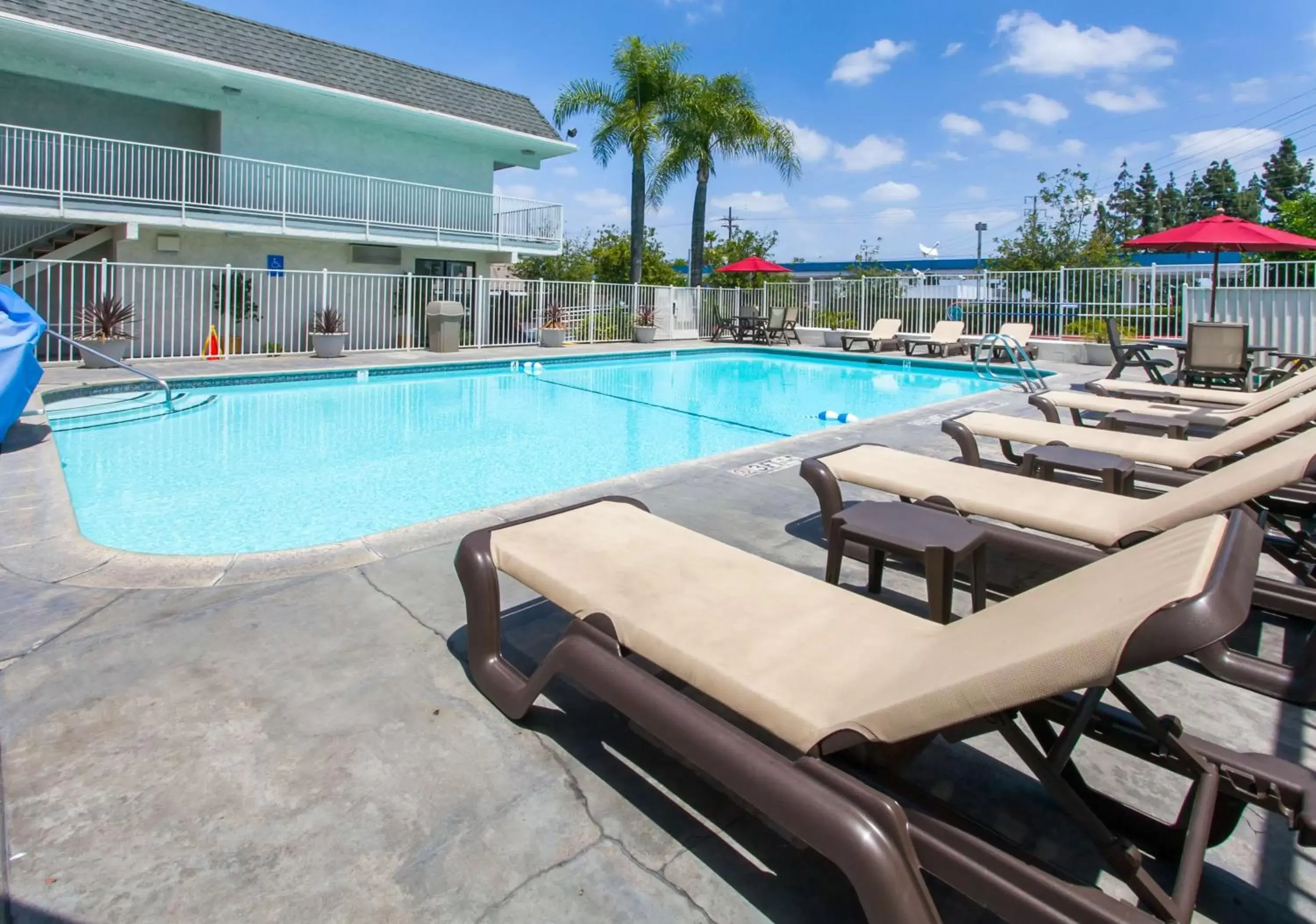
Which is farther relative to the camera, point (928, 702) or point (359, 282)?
point (359, 282)

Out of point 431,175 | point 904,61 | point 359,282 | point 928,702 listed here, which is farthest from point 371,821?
point 904,61

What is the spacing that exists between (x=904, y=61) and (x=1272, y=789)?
93.6ft

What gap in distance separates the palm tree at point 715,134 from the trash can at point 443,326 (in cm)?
920

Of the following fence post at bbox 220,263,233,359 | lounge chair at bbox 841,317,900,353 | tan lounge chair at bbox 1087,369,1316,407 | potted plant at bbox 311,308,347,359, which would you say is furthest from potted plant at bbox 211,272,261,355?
tan lounge chair at bbox 1087,369,1316,407

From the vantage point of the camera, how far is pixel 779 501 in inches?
197

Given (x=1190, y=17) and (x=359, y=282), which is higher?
(x=1190, y=17)

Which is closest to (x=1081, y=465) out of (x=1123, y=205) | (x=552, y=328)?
(x=552, y=328)

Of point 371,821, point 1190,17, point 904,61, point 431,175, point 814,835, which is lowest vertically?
point 371,821

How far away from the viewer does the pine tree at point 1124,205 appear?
6159cm

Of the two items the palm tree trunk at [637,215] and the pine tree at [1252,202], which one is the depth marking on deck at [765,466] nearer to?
the palm tree trunk at [637,215]

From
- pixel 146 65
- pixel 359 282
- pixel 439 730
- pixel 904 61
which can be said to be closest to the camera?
pixel 439 730

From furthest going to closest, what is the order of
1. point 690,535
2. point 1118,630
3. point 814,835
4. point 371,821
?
1. point 690,535
2. point 371,821
3. point 814,835
4. point 1118,630

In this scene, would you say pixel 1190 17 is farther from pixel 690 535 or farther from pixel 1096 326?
pixel 690 535

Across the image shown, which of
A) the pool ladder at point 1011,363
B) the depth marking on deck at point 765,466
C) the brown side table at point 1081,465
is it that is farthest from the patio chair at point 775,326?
the brown side table at point 1081,465
